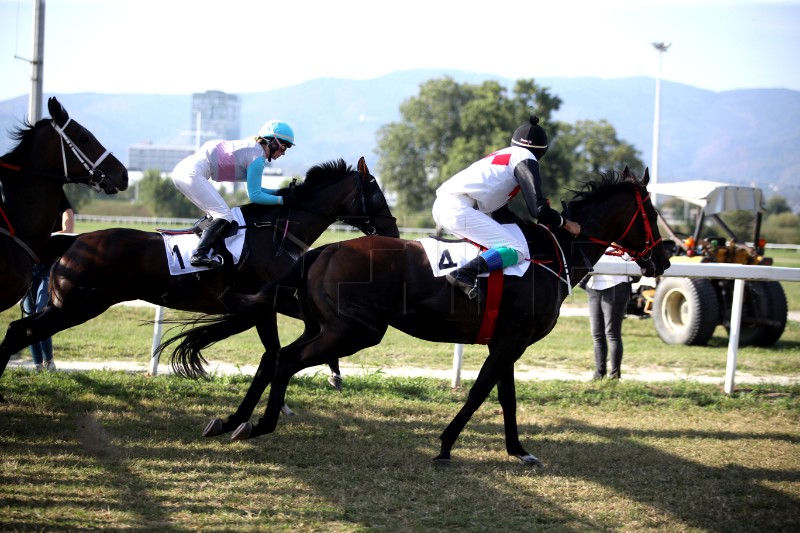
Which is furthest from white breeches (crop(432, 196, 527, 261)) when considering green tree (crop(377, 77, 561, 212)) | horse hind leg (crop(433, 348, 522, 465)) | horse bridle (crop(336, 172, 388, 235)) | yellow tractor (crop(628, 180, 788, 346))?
green tree (crop(377, 77, 561, 212))

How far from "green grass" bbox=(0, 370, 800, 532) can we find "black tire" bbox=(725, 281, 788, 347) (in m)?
4.70

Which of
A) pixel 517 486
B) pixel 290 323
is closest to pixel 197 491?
pixel 517 486

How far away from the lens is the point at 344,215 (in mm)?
7609

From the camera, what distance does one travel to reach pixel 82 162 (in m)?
6.51

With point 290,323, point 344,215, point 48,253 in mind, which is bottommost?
point 290,323

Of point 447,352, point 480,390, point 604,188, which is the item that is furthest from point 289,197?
point 447,352

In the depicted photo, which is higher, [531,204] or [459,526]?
[531,204]

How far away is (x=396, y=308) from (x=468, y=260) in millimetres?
652

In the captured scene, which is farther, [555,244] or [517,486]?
[555,244]

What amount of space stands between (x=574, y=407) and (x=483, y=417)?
3.70ft

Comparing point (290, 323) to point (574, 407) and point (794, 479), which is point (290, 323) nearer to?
point (574, 407)

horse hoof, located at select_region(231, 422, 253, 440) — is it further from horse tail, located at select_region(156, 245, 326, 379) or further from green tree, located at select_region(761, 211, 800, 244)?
green tree, located at select_region(761, 211, 800, 244)

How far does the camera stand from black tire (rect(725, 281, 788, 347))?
13.0m

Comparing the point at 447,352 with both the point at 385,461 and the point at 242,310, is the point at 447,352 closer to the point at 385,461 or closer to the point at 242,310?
the point at 385,461
